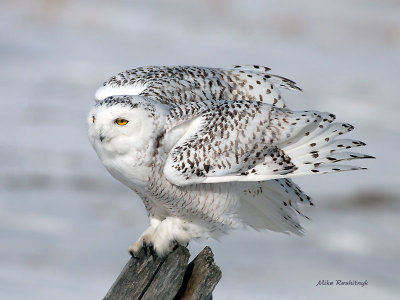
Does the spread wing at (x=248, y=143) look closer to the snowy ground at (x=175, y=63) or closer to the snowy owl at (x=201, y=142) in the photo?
the snowy owl at (x=201, y=142)

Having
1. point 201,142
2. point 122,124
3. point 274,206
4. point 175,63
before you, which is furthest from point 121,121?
point 175,63

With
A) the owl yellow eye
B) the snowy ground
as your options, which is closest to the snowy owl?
the owl yellow eye

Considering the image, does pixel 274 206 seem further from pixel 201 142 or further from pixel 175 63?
pixel 175 63

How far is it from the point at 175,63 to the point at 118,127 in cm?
931

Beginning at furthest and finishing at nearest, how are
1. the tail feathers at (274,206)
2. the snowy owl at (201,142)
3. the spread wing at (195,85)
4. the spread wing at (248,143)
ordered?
the tail feathers at (274,206), the spread wing at (195,85), the spread wing at (248,143), the snowy owl at (201,142)

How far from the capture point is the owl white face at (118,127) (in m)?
4.39

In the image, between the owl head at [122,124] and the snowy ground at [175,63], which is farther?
the snowy ground at [175,63]

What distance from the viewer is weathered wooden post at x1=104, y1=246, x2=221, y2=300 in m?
4.45

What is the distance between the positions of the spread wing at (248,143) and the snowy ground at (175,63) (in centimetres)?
276

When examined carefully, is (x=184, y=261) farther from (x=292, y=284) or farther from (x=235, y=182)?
(x=292, y=284)

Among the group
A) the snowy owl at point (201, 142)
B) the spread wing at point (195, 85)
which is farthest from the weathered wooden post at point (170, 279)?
the spread wing at point (195, 85)

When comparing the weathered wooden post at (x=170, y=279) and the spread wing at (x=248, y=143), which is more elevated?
the spread wing at (x=248, y=143)

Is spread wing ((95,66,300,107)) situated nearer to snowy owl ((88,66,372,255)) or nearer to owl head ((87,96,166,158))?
snowy owl ((88,66,372,255))

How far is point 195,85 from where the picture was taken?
5.11m
